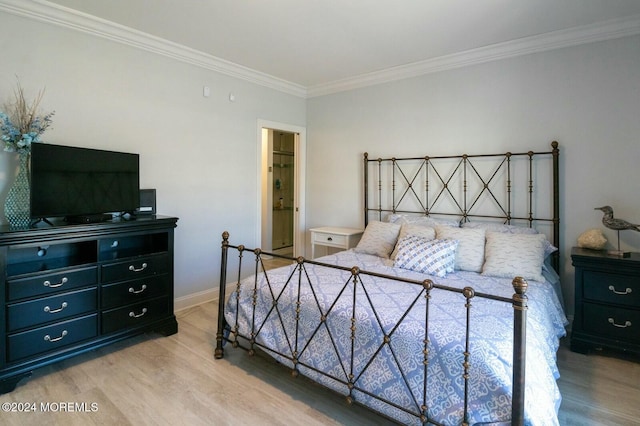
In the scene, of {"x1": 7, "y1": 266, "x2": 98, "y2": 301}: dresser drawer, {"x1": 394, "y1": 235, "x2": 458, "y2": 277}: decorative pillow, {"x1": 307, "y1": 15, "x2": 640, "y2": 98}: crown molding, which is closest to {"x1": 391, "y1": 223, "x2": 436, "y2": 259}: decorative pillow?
{"x1": 394, "y1": 235, "x2": 458, "y2": 277}: decorative pillow

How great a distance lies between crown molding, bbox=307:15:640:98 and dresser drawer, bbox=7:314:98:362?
12.2ft

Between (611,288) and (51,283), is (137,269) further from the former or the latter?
(611,288)

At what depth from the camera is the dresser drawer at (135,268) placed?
105 inches

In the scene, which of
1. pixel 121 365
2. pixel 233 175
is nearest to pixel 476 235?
pixel 233 175

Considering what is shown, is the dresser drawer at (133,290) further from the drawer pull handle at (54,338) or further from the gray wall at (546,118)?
the gray wall at (546,118)

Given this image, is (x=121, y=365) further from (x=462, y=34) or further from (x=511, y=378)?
(x=462, y=34)

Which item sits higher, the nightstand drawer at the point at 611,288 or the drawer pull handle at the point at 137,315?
the nightstand drawer at the point at 611,288

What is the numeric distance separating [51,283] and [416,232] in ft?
9.64

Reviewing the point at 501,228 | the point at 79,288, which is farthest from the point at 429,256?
the point at 79,288

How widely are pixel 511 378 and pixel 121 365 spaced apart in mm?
2516

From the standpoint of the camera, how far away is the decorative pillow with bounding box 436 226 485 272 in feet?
9.48

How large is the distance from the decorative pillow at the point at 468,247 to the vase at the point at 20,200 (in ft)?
10.7

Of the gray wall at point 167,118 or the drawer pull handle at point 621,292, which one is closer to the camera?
the drawer pull handle at point 621,292

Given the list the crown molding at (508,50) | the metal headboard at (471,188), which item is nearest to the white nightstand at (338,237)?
the metal headboard at (471,188)
